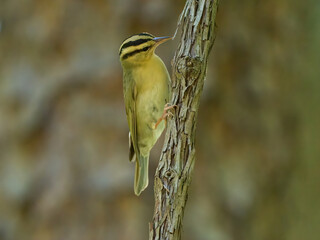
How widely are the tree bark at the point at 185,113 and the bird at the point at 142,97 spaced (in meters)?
1.32

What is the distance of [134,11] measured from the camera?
457cm

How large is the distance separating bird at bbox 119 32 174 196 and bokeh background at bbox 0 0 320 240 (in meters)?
0.80

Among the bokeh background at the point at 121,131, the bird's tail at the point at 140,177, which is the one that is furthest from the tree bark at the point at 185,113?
the bokeh background at the point at 121,131

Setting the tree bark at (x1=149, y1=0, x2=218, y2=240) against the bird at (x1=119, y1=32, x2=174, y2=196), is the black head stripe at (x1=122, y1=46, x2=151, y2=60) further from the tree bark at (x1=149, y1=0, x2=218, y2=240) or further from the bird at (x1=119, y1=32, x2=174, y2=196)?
the tree bark at (x1=149, y1=0, x2=218, y2=240)

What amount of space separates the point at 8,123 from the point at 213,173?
1.83 metres

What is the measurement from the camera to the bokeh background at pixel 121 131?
4.51 metres

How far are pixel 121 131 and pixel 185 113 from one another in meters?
2.76

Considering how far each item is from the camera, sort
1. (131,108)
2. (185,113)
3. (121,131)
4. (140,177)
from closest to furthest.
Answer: (185,113) → (140,177) → (131,108) → (121,131)

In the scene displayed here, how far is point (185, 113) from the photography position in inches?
73.7

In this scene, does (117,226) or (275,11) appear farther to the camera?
(275,11)

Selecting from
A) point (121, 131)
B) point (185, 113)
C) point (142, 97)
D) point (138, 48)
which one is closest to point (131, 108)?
point (142, 97)

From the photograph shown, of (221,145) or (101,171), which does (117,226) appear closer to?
(101,171)

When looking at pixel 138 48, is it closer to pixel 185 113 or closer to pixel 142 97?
pixel 142 97

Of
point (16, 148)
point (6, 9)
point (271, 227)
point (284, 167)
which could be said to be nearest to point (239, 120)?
point (284, 167)
